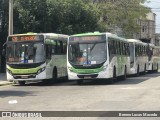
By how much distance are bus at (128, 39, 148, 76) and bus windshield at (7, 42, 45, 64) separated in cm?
1186

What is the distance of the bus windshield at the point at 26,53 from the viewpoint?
89.1ft

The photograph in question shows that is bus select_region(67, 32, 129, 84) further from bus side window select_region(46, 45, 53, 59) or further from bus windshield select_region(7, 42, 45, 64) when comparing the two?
bus windshield select_region(7, 42, 45, 64)

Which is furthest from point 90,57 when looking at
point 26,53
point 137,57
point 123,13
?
point 123,13

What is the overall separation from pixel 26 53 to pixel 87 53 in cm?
361

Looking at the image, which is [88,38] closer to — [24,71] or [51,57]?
[51,57]

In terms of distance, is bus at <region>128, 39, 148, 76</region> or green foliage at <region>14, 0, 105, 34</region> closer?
bus at <region>128, 39, 148, 76</region>

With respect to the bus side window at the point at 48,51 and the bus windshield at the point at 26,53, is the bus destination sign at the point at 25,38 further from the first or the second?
the bus side window at the point at 48,51

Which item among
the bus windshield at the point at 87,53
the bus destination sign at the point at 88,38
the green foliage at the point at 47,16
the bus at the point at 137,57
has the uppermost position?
the green foliage at the point at 47,16

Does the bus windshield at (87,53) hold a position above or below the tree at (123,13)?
below

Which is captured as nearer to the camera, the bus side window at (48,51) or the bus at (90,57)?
the bus at (90,57)

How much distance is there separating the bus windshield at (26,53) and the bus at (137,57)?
11.9 meters

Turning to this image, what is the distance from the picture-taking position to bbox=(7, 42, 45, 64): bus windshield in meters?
27.2

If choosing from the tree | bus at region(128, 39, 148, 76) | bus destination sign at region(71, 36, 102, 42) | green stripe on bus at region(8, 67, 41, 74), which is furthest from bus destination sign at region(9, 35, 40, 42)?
the tree

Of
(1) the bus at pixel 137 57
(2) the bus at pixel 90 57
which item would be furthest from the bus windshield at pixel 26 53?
(1) the bus at pixel 137 57
